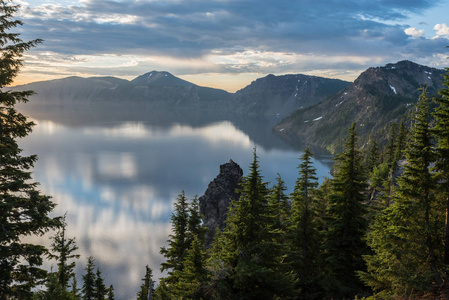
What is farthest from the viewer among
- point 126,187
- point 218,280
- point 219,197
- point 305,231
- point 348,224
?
point 126,187

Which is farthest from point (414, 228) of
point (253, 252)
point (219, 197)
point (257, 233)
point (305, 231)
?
point (219, 197)

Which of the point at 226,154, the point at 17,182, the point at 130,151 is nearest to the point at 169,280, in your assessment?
the point at 17,182

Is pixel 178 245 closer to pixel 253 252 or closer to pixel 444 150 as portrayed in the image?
pixel 253 252

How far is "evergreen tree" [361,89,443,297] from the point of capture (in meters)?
14.2

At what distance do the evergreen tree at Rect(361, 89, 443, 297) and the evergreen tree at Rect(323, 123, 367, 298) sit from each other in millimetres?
7063

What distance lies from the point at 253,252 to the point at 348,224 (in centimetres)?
1103

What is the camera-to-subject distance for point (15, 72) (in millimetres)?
13789

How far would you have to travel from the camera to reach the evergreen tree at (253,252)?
1483 cm

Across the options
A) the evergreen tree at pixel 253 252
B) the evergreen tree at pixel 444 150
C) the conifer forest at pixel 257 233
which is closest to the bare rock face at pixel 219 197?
the conifer forest at pixel 257 233

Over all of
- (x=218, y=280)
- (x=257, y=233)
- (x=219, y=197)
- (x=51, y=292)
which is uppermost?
(x=257, y=233)

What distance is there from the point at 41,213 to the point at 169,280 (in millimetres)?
14778

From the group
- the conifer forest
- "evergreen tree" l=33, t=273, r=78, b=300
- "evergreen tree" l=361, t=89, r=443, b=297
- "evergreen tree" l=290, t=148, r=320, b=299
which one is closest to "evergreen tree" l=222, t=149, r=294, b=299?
the conifer forest

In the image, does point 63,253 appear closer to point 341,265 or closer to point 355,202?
point 341,265

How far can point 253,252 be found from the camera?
15.8 meters
